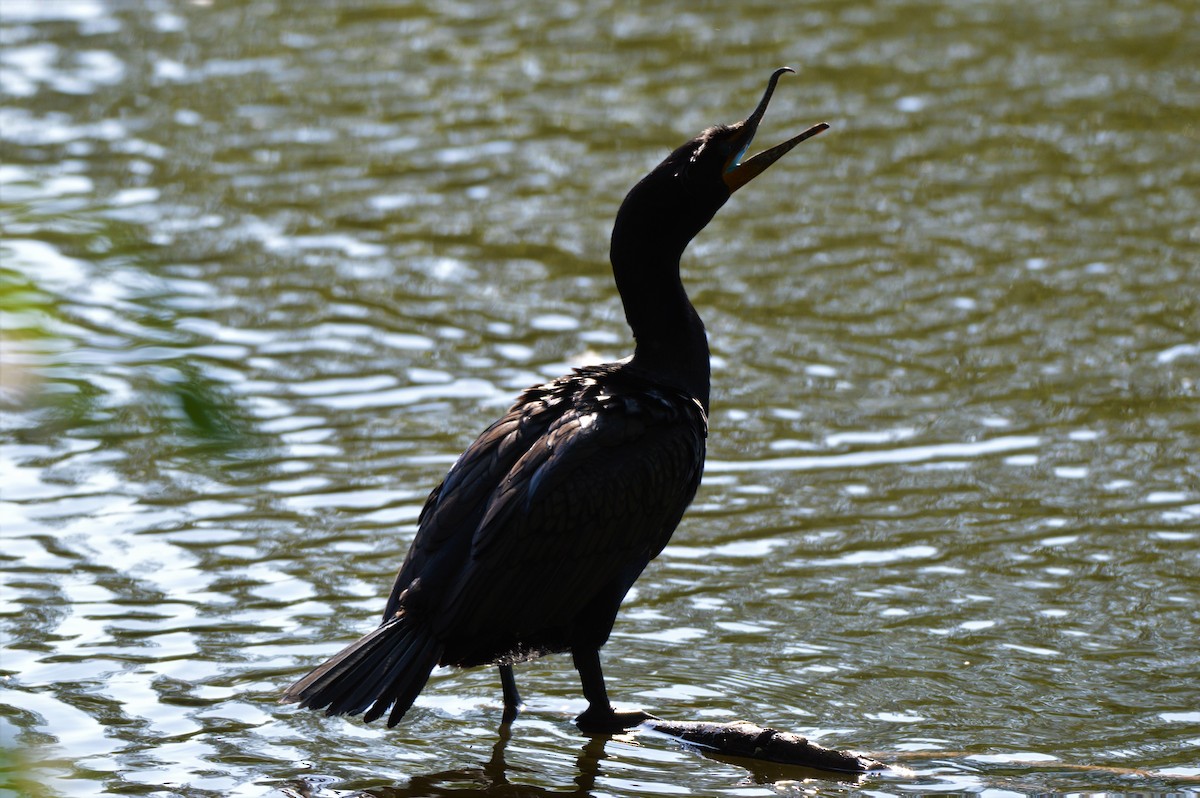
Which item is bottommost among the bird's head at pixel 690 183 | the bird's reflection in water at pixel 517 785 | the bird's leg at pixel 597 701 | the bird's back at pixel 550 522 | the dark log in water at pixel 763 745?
the bird's reflection in water at pixel 517 785

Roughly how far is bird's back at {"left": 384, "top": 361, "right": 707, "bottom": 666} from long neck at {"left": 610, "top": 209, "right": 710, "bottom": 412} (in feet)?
0.82

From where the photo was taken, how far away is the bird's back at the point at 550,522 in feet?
17.3

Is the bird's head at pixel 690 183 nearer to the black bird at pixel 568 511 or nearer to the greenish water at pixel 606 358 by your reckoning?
the black bird at pixel 568 511

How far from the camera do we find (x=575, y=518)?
17.7 ft

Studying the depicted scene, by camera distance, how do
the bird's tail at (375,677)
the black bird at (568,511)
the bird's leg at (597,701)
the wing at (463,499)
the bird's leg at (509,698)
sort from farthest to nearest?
the bird's leg at (509,698), the bird's leg at (597,701), the wing at (463,499), the black bird at (568,511), the bird's tail at (375,677)

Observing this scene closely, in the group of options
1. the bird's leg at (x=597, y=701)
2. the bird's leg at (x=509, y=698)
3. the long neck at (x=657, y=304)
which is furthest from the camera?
the long neck at (x=657, y=304)

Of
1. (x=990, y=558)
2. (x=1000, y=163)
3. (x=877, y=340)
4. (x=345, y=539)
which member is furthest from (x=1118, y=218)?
(x=345, y=539)

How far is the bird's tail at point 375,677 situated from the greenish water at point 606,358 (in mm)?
375

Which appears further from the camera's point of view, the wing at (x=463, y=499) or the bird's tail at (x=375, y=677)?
the wing at (x=463, y=499)

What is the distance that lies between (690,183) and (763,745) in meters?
1.95

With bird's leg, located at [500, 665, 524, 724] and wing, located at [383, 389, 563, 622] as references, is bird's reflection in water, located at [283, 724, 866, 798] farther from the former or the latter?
wing, located at [383, 389, 563, 622]

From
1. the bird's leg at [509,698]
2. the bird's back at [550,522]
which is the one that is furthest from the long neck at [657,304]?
the bird's leg at [509,698]

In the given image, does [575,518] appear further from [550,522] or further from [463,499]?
[463,499]

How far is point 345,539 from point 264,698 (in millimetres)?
1384
